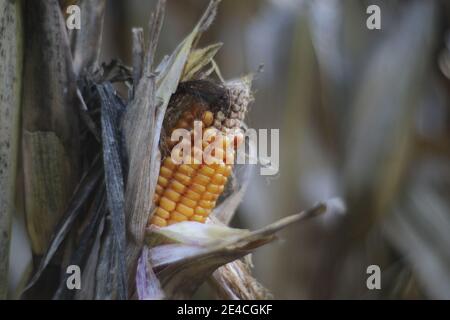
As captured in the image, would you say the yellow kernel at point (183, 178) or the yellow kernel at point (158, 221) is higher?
the yellow kernel at point (183, 178)

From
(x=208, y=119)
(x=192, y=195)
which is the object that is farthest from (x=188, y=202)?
(x=208, y=119)

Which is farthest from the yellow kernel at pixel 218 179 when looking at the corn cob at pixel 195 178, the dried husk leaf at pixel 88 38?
the dried husk leaf at pixel 88 38

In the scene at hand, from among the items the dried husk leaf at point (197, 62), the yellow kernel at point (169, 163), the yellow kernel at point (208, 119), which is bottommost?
the yellow kernel at point (169, 163)

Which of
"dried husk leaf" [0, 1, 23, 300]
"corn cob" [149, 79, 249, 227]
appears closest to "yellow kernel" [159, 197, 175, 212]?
"corn cob" [149, 79, 249, 227]

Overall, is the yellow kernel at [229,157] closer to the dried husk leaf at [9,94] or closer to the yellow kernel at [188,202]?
the yellow kernel at [188,202]

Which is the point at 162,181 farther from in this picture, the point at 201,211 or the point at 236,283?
the point at 236,283

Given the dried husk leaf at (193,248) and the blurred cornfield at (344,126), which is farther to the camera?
the blurred cornfield at (344,126)
